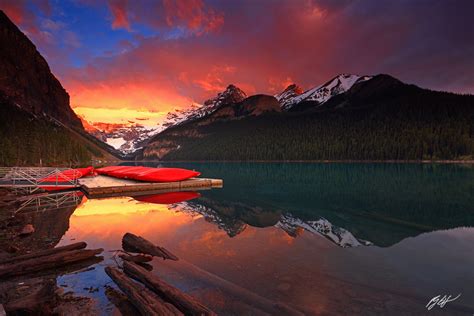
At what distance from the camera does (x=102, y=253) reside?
1026 cm

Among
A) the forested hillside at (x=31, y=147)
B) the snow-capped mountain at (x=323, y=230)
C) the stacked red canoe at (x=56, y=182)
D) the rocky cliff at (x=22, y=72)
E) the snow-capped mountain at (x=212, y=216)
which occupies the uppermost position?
the rocky cliff at (x=22, y=72)

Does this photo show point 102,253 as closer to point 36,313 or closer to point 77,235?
point 77,235

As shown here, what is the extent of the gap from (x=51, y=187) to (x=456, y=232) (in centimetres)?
3286

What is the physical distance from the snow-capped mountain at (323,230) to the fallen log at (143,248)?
20.0 ft

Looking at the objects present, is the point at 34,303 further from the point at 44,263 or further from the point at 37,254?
the point at 37,254

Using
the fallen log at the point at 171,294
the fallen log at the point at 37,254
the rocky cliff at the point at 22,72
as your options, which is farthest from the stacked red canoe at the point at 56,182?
the rocky cliff at the point at 22,72

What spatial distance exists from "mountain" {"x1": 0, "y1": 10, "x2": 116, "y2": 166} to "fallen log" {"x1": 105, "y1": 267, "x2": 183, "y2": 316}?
246ft

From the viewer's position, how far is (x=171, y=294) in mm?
6219

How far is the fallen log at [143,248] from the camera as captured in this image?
32.2 feet

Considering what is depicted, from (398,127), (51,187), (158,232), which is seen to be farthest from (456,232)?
(398,127)

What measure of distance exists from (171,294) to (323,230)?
9.95 meters

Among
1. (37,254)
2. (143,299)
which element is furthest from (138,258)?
(143,299)

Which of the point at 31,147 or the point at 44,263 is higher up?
the point at 31,147

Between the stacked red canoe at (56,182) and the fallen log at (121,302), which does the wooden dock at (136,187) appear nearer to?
the stacked red canoe at (56,182)
